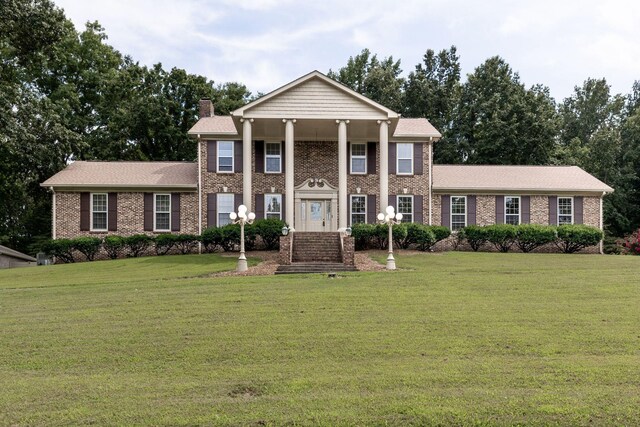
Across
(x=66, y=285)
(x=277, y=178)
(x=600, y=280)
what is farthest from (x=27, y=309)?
(x=277, y=178)

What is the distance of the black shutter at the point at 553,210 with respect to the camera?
26516 millimetres

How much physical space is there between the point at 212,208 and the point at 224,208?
0.59 m

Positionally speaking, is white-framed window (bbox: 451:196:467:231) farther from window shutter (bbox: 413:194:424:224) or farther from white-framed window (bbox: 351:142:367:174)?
white-framed window (bbox: 351:142:367:174)

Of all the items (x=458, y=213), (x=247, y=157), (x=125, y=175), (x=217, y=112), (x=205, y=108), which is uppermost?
(x=217, y=112)

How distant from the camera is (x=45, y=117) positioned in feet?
88.4

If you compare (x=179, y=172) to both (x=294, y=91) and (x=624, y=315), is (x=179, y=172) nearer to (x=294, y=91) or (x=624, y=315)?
(x=294, y=91)

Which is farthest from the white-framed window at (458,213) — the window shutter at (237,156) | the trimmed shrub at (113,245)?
the trimmed shrub at (113,245)

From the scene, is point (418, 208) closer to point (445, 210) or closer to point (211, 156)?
point (445, 210)

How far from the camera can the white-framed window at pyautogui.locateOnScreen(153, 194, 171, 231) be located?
25.5 meters

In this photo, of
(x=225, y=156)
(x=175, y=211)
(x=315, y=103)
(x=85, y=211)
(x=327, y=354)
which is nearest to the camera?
(x=327, y=354)

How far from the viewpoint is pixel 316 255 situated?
19594 millimetres

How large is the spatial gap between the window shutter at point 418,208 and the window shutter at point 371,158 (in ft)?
8.18

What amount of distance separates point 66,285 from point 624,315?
13949 mm

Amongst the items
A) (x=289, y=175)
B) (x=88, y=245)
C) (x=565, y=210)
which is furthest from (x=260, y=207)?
(x=565, y=210)
